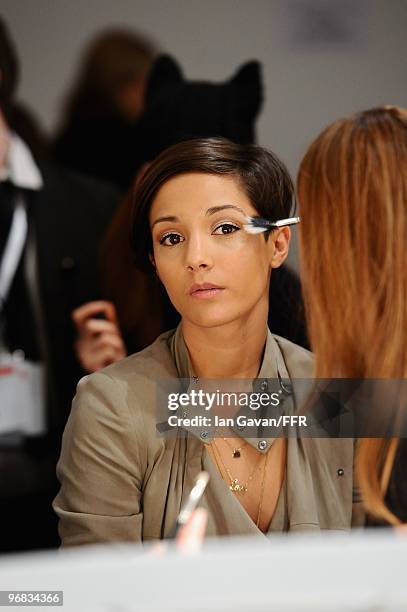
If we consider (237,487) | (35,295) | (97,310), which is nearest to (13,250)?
(35,295)

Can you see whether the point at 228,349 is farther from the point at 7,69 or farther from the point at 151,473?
the point at 7,69

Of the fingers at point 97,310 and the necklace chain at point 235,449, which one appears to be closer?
the necklace chain at point 235,449

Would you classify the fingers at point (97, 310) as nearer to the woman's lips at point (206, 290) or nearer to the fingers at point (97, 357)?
the fingers at point (97, 357)

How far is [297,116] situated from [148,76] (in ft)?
1.02

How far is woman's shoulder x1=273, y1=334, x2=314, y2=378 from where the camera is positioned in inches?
59.1

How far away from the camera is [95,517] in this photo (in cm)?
146

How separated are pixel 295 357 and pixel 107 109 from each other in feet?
2.06

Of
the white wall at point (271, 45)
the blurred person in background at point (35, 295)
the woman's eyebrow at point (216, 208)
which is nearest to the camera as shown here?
the woman's eyebrow at point (216, 208)

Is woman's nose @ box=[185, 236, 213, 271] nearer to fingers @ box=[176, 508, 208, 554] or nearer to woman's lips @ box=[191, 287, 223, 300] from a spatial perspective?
woman's lips @ box=[191, 287, 223, 300]

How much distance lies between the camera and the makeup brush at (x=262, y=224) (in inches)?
56.2

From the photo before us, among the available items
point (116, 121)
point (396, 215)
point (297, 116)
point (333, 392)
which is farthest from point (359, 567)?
point (116, 121)

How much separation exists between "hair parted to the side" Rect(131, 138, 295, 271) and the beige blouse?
245 millimetres

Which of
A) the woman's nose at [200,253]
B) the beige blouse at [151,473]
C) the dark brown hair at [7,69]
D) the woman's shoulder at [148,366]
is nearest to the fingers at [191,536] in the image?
the beige blouse at [151,473]

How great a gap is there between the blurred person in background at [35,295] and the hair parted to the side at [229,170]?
6.2 inches
